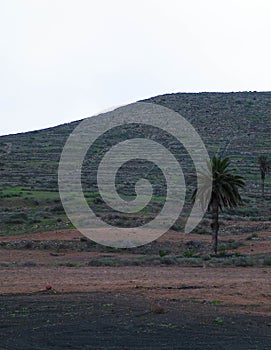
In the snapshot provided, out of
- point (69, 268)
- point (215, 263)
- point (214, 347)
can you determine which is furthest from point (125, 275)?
point (214, 347)

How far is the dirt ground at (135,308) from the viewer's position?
12109 mm

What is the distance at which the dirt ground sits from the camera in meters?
12.1

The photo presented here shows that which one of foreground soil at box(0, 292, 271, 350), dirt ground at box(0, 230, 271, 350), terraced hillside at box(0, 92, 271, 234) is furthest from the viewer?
terraced hillside at box(0, 92, 271, 234)

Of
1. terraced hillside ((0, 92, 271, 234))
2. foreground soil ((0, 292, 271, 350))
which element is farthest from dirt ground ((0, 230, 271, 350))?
terraced hillside ((0, 92, 271, 234))

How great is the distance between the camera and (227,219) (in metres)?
49.3

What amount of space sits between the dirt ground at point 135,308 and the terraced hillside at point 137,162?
756 inches

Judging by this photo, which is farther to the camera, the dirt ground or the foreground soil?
the dirt ground

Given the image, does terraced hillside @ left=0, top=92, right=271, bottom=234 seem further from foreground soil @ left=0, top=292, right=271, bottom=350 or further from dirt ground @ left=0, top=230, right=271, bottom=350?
foreground soil @ left=0, top=292, right=271, bottom=350

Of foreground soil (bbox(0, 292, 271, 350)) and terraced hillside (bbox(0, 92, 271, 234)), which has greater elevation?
terraced hillside (bbox(0, 92, 271, 234))

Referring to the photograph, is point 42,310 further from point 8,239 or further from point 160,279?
point 8,239

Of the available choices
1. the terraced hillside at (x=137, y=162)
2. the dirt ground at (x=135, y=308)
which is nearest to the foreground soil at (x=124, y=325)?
the dirt ground at (x=135, y=308)

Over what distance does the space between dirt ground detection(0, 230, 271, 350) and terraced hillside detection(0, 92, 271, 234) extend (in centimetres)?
1921

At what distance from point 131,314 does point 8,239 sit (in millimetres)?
24816

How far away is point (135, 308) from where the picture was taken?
50.9 feet
